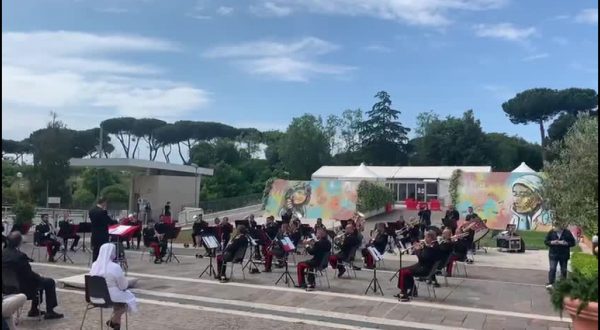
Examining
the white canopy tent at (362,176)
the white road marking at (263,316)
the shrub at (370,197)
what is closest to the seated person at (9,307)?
the white road marking at (263,316)

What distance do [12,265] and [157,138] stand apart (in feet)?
285

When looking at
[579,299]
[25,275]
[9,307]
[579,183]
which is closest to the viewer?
[9,307]

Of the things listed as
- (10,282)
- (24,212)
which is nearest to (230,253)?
(10,282)

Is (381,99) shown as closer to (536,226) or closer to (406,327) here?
(536,226)

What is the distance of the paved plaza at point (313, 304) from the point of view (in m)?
9.03

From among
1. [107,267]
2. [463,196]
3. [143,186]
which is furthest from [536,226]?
[107,267]

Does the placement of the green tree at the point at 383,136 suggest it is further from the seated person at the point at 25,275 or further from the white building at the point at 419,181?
the seated person at the point at 25,275

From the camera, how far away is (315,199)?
116 feet

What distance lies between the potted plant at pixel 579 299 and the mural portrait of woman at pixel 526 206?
78.4 ft

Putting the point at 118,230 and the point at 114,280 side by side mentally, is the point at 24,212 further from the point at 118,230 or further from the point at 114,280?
the point at 114,280

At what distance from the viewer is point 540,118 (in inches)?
2995

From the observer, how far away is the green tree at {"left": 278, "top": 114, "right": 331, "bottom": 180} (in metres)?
66.3

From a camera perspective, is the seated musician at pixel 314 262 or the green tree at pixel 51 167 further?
the green tree at pixel 51 167

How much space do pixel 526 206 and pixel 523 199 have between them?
0.39 metres
